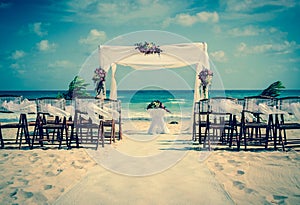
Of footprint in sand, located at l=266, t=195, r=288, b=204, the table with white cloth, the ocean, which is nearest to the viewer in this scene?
footprint in sand, located at l=266, t=195, r=288, b=204

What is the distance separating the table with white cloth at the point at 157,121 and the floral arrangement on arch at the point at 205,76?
4.73 feet

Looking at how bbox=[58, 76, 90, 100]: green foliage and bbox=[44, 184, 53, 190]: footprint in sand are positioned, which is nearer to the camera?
bbox=[44, 184, 53, 190]: footprint in sand

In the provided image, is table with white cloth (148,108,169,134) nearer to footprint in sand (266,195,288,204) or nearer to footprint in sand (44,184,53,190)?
footprint in sand (44,184,53,190)

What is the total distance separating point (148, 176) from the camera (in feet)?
12.2

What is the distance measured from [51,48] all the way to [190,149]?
33.2 meters

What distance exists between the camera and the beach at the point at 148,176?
294 cm

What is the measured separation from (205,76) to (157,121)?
6.28ft

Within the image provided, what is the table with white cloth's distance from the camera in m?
8.16

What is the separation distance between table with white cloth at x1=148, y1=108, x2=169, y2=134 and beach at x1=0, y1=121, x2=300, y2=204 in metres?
2.61

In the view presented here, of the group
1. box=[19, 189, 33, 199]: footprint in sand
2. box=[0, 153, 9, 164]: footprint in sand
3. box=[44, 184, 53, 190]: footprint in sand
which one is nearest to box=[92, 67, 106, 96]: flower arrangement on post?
box=[0, 153, 9, 164]: footprint in sand

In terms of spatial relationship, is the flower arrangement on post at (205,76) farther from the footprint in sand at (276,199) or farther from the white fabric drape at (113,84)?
the footprint in sand at (276,199)

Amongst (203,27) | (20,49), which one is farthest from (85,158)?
(20,49)

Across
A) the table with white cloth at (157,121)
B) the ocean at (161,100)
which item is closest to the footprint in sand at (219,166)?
the table with white cloth at (157,121)

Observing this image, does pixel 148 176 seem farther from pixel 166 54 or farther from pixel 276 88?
pixel 276 88
